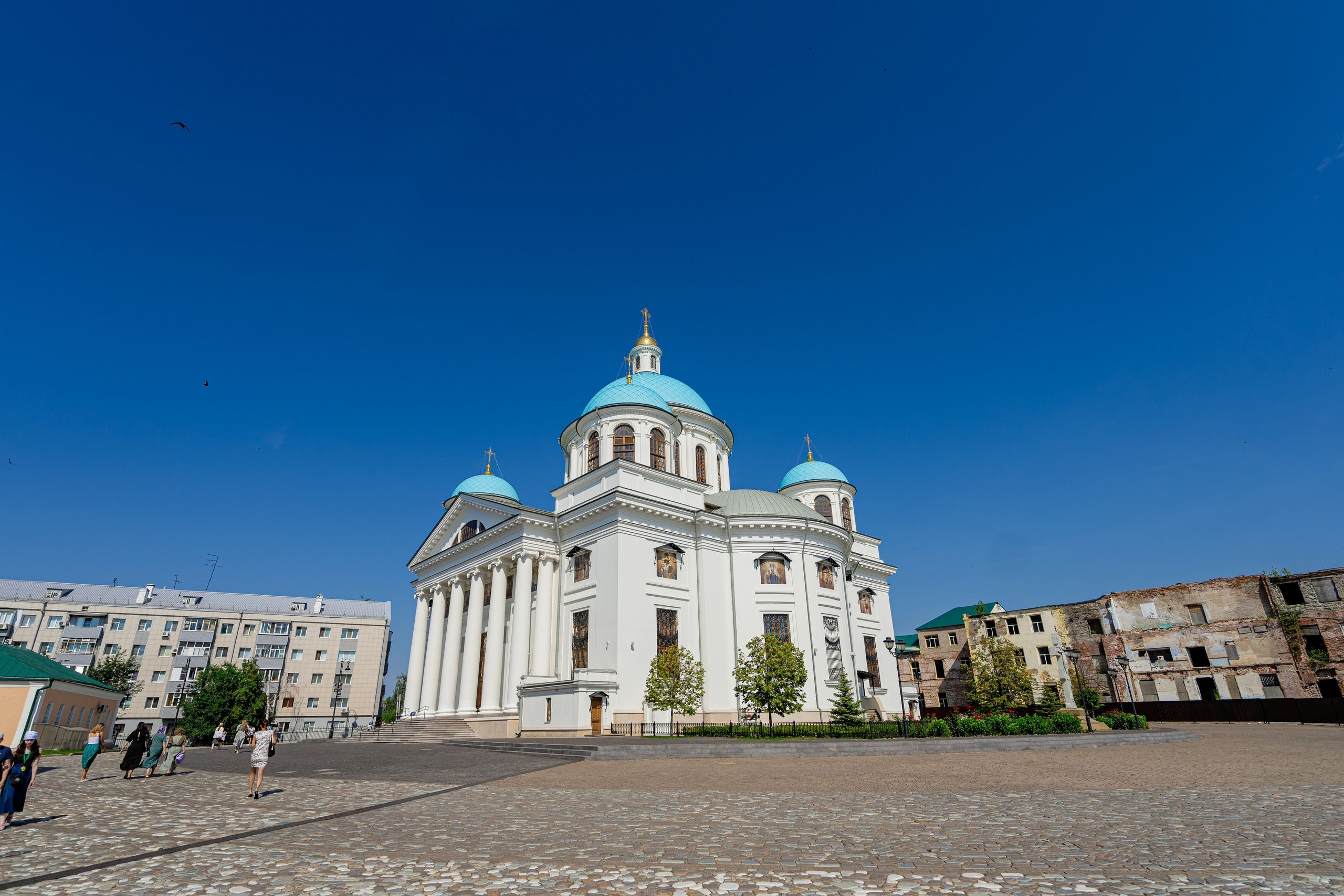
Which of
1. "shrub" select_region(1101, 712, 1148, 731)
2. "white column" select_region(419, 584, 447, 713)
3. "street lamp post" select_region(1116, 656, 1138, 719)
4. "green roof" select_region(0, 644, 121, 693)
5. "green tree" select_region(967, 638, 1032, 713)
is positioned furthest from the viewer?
"street lamp post" select_region(1116, 656, 1138, 719)

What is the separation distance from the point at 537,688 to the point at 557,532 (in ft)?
26.4

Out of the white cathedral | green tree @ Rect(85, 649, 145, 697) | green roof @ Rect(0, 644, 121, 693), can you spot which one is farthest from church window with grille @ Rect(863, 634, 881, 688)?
green tree @ Rect(85, 649, 145, 697)

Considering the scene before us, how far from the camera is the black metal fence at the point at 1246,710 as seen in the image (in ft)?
121

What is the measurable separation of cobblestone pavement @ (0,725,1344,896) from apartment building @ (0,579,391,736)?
5708 cm

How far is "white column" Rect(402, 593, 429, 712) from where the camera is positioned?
40.6 metres

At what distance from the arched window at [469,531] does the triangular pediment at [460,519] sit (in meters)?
0.03

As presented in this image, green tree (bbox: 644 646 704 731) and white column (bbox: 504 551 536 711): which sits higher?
white column (bbox: 504 551 536 711)

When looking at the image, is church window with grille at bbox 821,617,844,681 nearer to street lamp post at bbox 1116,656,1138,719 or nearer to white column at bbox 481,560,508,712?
white column at bbox 481,560,508,712

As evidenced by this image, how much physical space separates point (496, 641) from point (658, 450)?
13395 mm

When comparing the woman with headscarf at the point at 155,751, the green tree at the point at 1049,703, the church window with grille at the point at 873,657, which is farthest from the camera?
the church window with grille at the point at 873,657

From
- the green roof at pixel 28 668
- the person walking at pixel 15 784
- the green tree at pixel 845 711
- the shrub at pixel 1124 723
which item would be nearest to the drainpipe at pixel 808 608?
the green tree at pixel 845 711

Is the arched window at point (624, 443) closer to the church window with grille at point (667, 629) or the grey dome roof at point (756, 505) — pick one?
the grey dome roof at point (756, 505)

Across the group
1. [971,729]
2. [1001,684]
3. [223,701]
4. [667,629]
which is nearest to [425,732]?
[667,629]

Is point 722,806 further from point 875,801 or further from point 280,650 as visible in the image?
point 280,650
